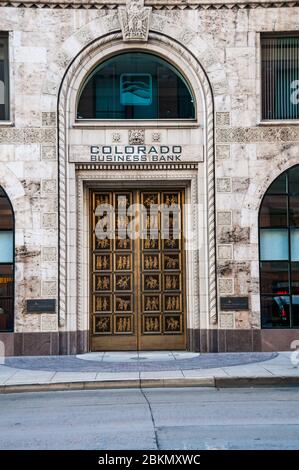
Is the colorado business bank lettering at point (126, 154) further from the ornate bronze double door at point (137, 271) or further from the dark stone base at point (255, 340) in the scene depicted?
the dark stone base at point (255, 340)

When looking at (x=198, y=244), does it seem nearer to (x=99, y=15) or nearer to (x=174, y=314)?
(x=174, y=314)

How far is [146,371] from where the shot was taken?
13578mm

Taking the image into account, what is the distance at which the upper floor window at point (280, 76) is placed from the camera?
16.9 meters

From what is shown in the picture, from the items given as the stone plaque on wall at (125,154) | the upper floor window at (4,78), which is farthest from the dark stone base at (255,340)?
the upper floor window at (4,78)

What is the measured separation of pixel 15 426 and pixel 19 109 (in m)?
9.08

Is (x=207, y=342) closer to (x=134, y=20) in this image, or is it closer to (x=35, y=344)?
(x=35, y=344)

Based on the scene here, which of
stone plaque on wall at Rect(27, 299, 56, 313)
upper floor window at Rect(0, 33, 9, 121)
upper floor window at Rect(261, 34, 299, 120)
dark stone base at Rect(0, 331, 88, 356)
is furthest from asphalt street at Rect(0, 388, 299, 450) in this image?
upper floor window at Rect(261, 34, 299, 120)

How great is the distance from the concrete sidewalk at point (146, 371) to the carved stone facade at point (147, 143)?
849 mm

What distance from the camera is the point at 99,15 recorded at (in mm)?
16500

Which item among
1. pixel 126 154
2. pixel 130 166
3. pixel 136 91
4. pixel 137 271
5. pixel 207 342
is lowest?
pixel 207 342

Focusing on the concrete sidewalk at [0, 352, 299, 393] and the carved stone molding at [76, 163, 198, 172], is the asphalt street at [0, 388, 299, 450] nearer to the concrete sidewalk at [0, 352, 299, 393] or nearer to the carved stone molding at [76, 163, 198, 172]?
the concrete sidewalk at [0, 352, 299, 393]

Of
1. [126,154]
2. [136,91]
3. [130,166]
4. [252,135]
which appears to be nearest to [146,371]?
[130,166]

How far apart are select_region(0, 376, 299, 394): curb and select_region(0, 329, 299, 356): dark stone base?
11.6 ft

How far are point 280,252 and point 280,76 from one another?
14.0 feet
